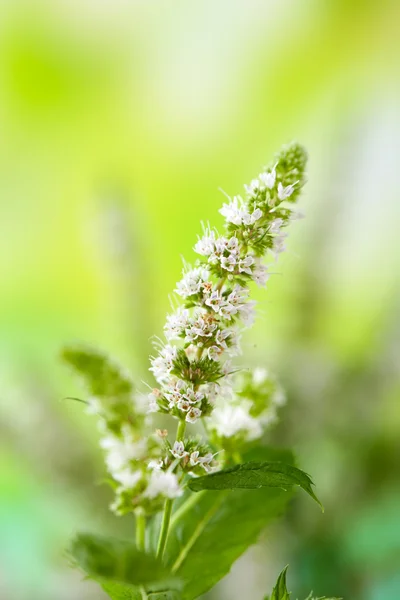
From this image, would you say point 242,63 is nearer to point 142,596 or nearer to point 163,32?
point 163,32

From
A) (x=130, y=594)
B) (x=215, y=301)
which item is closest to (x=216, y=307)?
(x=215, y=301)

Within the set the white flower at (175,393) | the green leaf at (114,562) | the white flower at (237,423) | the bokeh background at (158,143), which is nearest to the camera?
the green leaf at (114,562)

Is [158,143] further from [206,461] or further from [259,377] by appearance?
[206,461]

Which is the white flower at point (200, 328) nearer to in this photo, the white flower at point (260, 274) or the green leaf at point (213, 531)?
the white flower at point (260, 274)

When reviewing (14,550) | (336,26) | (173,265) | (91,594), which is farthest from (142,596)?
(336,26)

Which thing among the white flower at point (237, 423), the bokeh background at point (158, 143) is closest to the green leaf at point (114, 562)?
the white flower at point (237, 423)

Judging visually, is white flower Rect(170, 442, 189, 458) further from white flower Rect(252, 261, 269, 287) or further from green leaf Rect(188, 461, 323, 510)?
white flower Rect(252, 261, 269, 287)

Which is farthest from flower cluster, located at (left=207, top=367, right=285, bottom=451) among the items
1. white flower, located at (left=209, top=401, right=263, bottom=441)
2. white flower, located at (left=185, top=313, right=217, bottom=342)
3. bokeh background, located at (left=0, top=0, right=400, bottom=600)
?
bokeh background, located at (left=0, top=0, right=400, bottom=600)
